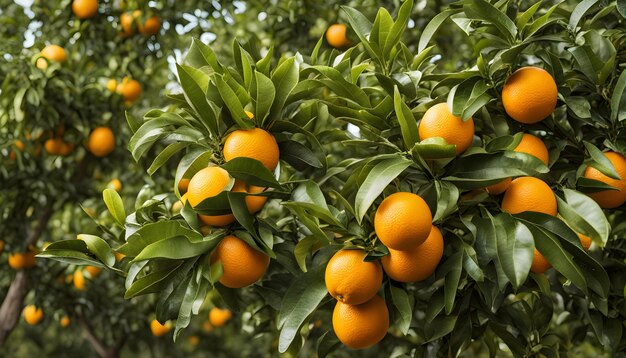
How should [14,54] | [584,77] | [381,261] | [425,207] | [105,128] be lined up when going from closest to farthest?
[425,207], [381,261], [584,77], [14,54], [105,128]

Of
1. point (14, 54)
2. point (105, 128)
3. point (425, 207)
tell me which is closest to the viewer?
point (425, 207)

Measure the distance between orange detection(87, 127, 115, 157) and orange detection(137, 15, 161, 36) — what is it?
46 cm

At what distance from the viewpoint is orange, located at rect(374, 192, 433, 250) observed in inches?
44.3

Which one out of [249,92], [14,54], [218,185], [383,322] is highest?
[249,92]

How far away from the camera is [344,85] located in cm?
133

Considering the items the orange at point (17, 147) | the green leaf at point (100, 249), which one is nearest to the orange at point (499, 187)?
the green leaf at point (100, 249)

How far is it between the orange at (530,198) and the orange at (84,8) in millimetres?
2109

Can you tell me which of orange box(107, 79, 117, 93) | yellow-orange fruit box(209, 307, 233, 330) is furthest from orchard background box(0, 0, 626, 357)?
yellow-orange fruit box(209, 307, 233, 330)

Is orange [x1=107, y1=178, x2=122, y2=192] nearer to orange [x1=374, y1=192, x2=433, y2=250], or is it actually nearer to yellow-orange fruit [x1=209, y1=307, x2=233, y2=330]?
yellow-orange fruit [x1=209, y1=307, x2=233, y2=330]

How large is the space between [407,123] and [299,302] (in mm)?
419

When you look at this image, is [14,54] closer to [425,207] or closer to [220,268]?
[220,268]

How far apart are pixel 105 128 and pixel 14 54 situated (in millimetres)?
443

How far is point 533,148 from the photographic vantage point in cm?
131

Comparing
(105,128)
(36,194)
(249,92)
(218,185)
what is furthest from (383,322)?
(36,194)
